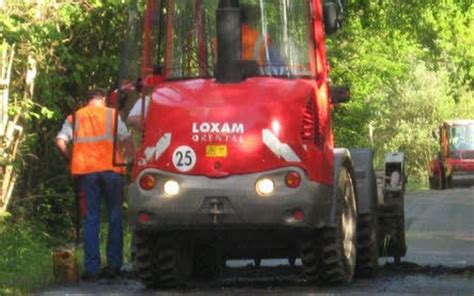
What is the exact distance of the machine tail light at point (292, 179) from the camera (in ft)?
38.1

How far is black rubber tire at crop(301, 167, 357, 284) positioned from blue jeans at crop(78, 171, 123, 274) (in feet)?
7.12

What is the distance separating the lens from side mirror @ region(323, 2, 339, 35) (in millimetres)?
12422

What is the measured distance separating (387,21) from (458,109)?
43.6 metres

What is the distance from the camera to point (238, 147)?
11539 millimetres

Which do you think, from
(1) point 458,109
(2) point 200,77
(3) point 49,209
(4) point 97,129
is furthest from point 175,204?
(1) point 458,109

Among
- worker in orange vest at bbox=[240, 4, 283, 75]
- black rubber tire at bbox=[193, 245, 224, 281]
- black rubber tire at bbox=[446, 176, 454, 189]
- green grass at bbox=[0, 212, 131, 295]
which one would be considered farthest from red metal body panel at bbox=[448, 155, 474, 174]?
worker in orange vest at bbox=[240, 4, 283, 75]

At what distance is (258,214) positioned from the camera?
37.6ft

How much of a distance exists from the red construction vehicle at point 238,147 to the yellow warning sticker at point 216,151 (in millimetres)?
11

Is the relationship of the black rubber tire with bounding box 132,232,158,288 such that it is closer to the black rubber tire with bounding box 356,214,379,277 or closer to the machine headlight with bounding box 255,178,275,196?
the machine headlight with bounding box 255,178,275,196

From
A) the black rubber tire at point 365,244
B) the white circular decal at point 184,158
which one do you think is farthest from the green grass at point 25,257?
the black rubber tire at point 365,244

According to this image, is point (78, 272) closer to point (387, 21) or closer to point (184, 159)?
point (184, 159)

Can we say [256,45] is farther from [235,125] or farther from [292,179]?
[292,179]

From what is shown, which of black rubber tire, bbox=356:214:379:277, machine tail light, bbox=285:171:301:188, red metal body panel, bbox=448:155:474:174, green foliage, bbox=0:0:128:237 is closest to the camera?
machine tail light, bbox=285:171:301:188

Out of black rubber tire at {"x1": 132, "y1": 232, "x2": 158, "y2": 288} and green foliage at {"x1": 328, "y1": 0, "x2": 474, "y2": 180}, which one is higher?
green foliage at {"x1": 328, "y1": 0, "x2": 474, "y2": 180}
